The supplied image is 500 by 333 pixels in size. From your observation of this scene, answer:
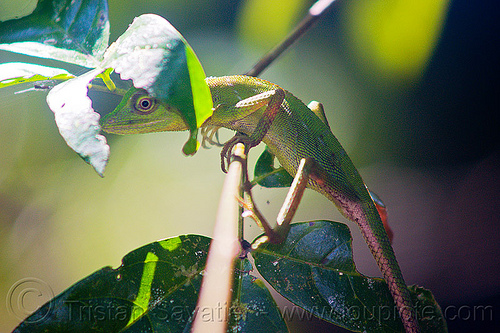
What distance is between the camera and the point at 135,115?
4.54 feet

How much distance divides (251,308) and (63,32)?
1.06m

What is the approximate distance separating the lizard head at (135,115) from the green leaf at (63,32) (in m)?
0.32

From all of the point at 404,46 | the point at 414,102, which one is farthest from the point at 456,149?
the point at 404,46

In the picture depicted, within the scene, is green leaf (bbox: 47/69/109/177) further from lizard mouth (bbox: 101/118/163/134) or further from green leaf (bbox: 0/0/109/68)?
lizard mouth (bbox: 101/118/163/134)

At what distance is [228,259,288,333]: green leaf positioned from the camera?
971 mm

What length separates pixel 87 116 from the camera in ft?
2.33

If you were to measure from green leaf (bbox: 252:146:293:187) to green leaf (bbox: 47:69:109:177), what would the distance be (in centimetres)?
88

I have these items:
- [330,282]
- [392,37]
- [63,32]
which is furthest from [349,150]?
[63,32]

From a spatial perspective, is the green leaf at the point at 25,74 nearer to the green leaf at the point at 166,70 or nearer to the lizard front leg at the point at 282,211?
the green leaf at the point at 166,70

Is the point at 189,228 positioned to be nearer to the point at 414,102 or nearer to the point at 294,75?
the point at 294,75

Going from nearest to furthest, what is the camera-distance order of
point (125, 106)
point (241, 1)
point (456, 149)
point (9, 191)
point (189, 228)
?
1. point (125, 106)
2. point (9, 191)
3. point (189, 228)
4. point (241, 1)
5. point (456, 149)

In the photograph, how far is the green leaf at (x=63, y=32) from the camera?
1027 millimetres

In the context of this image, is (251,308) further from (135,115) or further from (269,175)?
(135,115)

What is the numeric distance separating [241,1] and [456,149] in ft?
9.14
